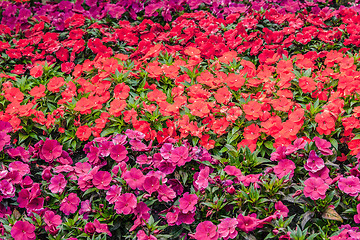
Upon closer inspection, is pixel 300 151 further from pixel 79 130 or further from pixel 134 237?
pixel 79 130

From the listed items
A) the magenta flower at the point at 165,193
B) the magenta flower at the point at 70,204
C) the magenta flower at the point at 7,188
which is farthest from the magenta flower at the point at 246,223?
the magenta flower at the point at 7,188

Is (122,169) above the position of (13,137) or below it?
above

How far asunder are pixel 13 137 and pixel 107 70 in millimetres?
1075

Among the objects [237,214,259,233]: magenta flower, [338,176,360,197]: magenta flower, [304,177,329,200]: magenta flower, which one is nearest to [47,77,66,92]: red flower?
[237,214,259,233]: magenta flower

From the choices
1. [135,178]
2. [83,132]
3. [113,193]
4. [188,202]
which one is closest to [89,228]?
[113,193]

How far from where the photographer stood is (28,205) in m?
2.41

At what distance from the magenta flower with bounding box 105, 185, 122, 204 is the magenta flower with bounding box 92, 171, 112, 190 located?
53 mm

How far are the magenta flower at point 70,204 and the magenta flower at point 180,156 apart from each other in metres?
0.74

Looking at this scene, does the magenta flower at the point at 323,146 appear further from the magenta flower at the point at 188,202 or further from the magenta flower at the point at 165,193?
the magenta flower at the point at 165,193

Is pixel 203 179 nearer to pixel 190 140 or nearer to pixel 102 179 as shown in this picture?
pixel 190 140

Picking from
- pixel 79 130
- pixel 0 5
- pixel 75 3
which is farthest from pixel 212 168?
pixel 0 5

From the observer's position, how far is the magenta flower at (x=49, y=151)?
2.67m

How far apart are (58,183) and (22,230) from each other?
1.33 feet

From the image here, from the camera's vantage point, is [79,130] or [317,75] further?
[317,75]
